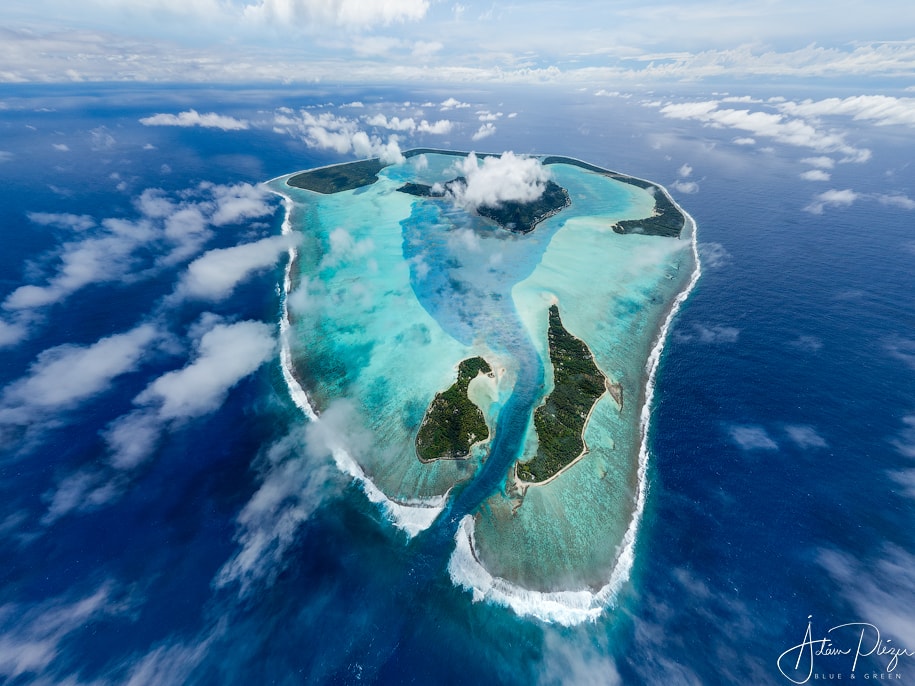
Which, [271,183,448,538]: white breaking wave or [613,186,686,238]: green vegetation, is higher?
[613,186,686,238]: green vegetation

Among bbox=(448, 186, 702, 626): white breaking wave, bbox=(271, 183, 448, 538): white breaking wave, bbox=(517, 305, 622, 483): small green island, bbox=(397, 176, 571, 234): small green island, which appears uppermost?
bbox=(397, 176, 571, 234): small green island

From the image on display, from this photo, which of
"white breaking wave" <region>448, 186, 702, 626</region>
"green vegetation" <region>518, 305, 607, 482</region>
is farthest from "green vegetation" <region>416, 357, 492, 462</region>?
"white breaking wave" <region>448, 186, 702, 626</region>

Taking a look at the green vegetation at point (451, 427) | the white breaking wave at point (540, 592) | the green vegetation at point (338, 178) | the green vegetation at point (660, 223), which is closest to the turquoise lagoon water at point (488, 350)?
the white breaking wave at point (540, 592)

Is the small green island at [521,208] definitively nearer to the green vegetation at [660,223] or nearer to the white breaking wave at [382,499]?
the green vegetation at [660,223]

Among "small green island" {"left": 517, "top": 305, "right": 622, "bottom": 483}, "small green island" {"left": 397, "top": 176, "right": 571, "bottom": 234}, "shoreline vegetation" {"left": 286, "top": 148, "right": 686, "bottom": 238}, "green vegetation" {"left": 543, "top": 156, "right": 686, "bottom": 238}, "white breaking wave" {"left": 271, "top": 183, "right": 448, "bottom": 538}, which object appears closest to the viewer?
"white breaking wave" {"left": 271, "top": 183, "right": 448, "bottom": 538}

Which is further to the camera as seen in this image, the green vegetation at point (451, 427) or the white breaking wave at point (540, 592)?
the green vegetation at point (451, 427)

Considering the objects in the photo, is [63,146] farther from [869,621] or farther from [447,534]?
[869,621]

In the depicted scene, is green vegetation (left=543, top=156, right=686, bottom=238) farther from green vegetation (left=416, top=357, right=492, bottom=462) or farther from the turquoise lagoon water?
green vegetation (left=416, top=357, right=492, bottom=462)

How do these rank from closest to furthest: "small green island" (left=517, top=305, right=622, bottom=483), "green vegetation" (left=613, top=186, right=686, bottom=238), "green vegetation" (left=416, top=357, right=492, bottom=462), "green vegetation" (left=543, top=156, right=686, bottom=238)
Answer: "small green island" (left=517, top=305, right=622, bottom=483), "green vegetation" (left=416, top=357, right=492, bottom=462), "green vegetation" (left=613, top=186, right=686, bottom=238), "green vegetation" (left=543, top=156, right=686, bottom=238)
